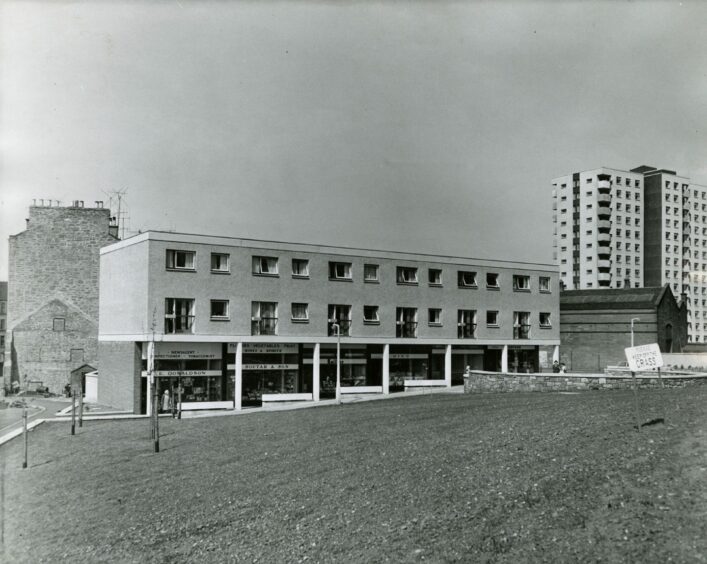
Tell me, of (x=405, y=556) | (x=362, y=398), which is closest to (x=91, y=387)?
(x=362, y=398)

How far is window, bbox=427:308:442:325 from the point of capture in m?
48.5

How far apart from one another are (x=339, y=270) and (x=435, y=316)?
815 cm

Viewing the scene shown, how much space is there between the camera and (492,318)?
51.2m

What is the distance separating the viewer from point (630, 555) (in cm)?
856

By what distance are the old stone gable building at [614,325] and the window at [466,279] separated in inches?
848

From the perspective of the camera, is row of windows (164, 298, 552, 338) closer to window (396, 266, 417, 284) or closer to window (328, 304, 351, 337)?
window (328, 304, 351, 337)

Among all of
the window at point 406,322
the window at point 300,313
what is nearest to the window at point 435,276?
the window at point 406,322

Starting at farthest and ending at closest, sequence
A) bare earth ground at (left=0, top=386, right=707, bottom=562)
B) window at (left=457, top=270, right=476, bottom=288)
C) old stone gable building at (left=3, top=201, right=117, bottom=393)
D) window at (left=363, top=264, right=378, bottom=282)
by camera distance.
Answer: old stone gable building at (left=3, top=201, right=117, bottom=393) → window at (left=457, top=270, right=476, bottom=288) → window at (left=363, top=264, right=378, bottom=282) → bare earth ground at (left=0, top=386, right=707, bottom=562)

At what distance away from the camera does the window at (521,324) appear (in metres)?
52.1

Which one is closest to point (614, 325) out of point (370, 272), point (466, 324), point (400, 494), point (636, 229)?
point (466, 324)

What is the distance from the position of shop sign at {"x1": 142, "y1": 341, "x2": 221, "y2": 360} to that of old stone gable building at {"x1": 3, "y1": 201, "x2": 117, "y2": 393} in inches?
939

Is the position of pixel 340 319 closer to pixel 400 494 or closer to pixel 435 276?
pixel 435 276

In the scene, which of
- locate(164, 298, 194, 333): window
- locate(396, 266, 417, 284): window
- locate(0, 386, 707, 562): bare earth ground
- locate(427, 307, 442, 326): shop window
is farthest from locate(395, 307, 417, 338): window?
locate(0, 386, 707, 562): bare earth ground

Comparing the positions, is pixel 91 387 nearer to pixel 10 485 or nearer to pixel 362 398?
pixel 362 398
